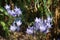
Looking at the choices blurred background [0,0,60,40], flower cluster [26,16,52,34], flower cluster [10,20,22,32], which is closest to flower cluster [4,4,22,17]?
blurred background [0,0,60,40]

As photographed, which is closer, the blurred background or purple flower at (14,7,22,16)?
the blurred background

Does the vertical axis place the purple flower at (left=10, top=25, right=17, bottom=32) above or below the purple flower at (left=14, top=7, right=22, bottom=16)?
below

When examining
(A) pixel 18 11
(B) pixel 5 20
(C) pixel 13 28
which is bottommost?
(C) pixel 13 28

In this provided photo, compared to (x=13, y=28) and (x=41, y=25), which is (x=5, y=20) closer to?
(x=13, y=28)

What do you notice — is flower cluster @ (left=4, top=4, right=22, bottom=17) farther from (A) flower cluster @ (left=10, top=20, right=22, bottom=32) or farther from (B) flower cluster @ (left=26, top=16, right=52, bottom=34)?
(B) flower cluster @ (left=26, top=16, right=52, bottom=34)

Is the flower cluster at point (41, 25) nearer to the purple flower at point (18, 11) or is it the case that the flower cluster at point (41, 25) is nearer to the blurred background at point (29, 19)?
the blurred background at point (29, 19)

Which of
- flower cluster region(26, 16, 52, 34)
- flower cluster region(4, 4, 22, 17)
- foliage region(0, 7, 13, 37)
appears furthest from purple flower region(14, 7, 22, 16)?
flower cluster region(26, 16, 52, 34)

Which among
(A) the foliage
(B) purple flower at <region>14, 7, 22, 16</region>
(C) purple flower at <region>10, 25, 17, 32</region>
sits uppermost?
(B) purple flower at <region>14, 7, 22, 16</region>

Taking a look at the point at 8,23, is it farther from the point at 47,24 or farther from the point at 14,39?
the point at 47,24

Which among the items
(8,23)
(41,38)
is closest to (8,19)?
(8,23)

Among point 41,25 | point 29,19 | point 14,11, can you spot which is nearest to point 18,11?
point 14,11

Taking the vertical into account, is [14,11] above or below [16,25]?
above
